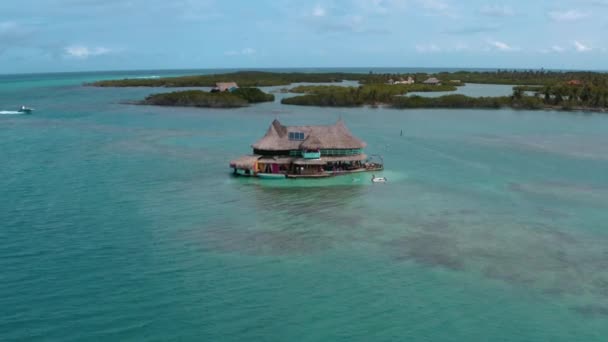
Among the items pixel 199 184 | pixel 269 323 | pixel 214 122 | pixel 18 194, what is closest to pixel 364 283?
pixel 269 323

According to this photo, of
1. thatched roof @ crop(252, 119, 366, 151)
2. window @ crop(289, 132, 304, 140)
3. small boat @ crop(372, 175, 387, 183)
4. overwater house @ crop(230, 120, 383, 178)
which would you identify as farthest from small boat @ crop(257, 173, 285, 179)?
small boat @ crop(372, 175, 387, 183)

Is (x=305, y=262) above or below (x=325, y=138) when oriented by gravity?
below

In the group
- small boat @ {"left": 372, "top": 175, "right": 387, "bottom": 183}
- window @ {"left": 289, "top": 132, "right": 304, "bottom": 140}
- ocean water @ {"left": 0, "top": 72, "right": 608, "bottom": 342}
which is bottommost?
ocean water @ {"left": 0, "top": 72, "right": 608, "bottom": 342}

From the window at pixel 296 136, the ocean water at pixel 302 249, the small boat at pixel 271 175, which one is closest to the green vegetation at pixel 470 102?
the ocean water at pixel 302 249

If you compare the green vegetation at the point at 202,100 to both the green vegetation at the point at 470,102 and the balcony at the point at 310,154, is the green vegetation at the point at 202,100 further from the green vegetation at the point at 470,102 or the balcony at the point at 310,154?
the balcony at the point at 310,154

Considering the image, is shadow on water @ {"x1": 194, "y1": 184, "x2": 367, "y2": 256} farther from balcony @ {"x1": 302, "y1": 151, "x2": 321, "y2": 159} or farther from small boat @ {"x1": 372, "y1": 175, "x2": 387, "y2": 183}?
balcony @ {"x1": 302, "y1": 151, "x2": 321, "y2": 159}

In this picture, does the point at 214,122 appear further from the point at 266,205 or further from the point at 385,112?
the point at 266,205
